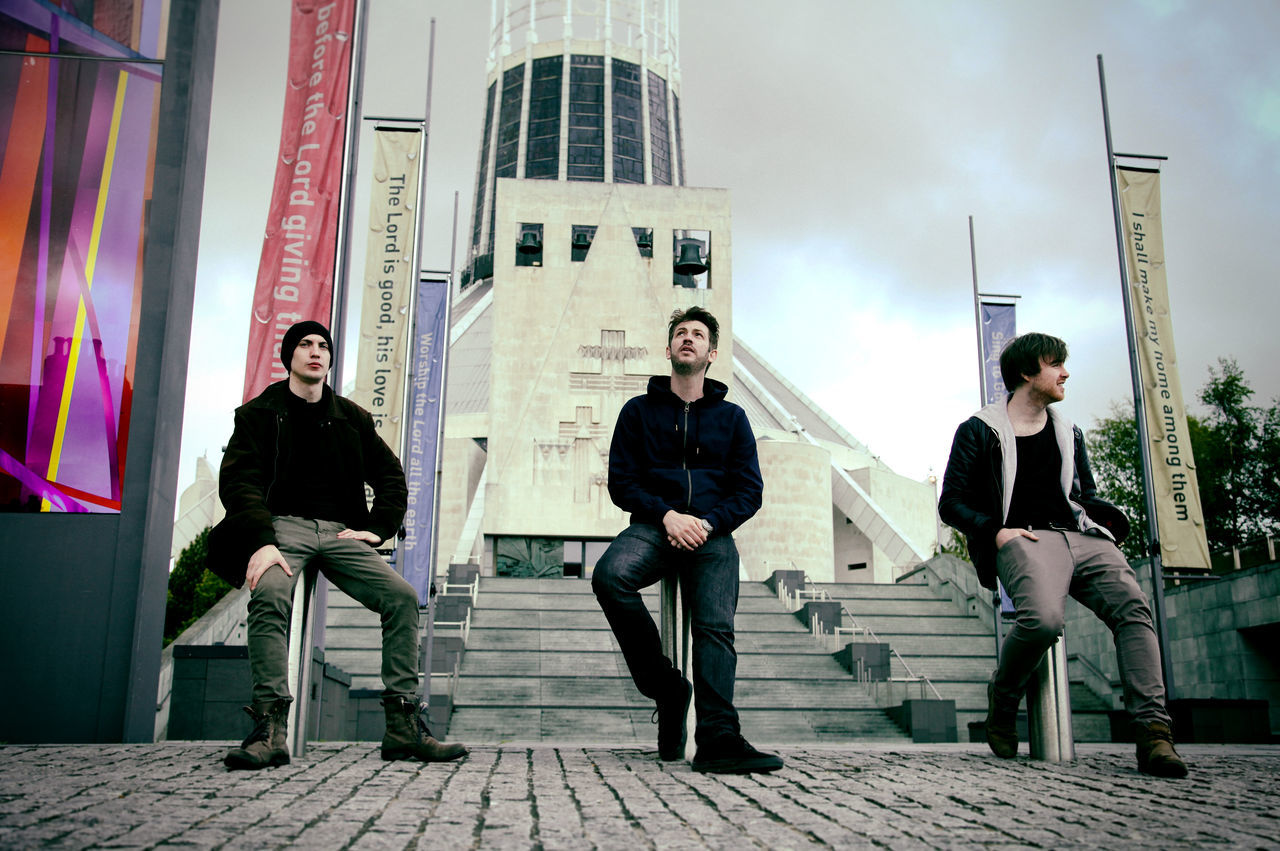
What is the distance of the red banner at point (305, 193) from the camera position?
6.47m

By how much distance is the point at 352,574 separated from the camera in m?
3.82

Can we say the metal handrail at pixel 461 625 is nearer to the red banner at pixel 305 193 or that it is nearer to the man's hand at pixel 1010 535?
the red banner at pixel 305 193

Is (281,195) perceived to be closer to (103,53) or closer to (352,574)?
(103,53)

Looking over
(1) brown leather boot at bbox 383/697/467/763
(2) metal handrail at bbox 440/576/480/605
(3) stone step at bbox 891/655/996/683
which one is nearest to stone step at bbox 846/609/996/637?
(3) stone step at bbox 891/655/996/683

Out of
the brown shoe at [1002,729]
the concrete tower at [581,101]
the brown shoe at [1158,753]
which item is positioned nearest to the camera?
the brown shoe at [1158,753]

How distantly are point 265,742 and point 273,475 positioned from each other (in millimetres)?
925

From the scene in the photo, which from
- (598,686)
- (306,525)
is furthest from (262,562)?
(598,686)

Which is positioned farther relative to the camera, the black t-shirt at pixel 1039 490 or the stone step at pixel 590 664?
the stone step at pixel 590 664

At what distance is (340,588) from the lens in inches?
148

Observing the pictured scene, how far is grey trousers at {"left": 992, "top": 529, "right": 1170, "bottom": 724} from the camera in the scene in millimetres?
3715

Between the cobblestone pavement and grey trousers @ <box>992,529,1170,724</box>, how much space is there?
349mm

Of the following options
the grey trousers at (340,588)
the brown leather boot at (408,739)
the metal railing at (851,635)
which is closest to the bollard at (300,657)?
the grey trousers at (340,588)

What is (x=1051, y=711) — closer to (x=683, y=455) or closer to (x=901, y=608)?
(x=683, y=455)

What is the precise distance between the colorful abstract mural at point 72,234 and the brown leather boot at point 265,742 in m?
1.83
